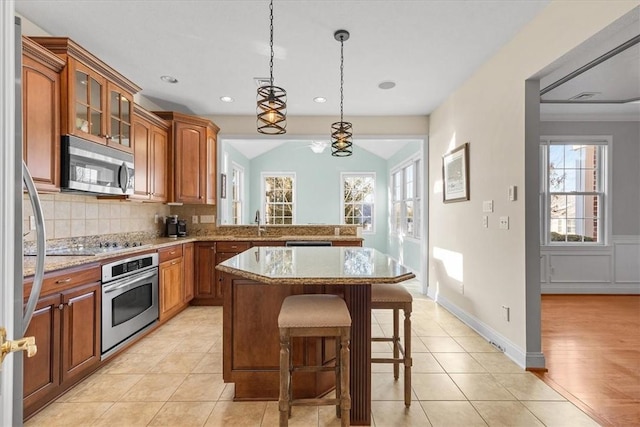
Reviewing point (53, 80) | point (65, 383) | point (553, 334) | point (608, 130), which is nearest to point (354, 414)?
point (65, 383)

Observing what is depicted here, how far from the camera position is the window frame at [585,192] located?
4.62m

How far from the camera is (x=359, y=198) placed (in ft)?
26.5

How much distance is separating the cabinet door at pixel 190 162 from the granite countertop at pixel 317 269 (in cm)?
233

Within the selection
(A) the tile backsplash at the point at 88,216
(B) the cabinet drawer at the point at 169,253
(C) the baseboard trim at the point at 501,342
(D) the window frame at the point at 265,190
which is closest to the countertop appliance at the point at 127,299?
(B) the cabinet drawer at the point at 169,253

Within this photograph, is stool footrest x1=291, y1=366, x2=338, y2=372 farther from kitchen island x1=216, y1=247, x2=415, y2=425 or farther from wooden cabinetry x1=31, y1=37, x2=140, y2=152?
wooden cabinetry x1=31, y1=37, x2=140, y2=152

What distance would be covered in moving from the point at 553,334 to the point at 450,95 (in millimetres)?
2827

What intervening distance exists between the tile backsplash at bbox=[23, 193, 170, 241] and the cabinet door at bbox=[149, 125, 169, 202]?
0.32m

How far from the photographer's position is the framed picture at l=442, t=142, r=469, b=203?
3.41m

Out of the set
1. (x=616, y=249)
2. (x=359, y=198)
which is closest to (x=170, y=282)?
(x=359, y=198)

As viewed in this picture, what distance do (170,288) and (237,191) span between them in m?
3.89

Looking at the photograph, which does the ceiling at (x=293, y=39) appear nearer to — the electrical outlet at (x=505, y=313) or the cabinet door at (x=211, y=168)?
the cabinet door at (x=211, y=168)

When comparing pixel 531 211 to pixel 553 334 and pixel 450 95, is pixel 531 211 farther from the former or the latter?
pixel 450 95

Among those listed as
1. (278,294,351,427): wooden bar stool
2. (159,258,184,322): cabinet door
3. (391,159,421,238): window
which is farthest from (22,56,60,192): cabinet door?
(391,159,421,238): window

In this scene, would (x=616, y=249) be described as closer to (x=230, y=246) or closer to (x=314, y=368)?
(x=314, y=368)
